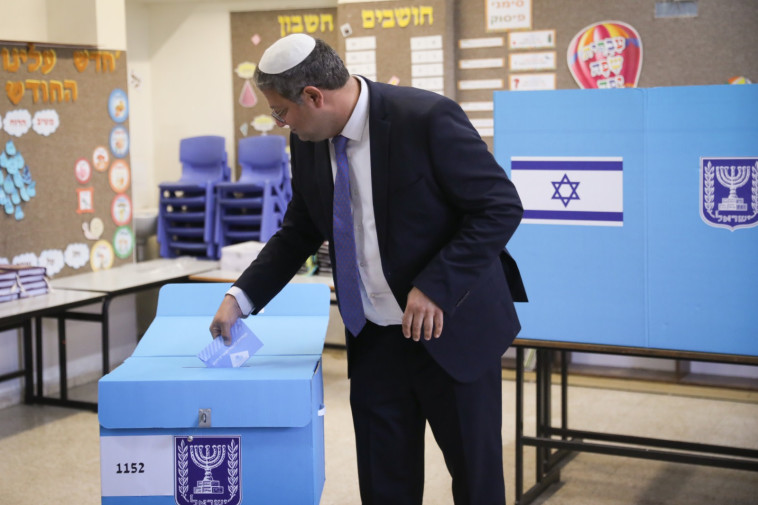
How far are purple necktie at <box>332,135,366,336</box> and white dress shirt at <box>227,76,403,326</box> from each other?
2 centimetres

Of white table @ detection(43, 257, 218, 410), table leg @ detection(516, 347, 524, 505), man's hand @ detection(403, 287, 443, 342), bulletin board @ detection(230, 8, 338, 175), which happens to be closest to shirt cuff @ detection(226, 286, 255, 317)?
man's hand @ detection(403, 287, 443, 342)

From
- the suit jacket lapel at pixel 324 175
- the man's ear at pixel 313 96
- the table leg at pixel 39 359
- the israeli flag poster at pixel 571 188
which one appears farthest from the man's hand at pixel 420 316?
the table leg at pixel 39 359

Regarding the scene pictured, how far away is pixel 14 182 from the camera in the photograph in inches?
181

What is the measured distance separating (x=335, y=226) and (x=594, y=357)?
3.78m

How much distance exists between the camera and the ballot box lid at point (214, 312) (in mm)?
2021

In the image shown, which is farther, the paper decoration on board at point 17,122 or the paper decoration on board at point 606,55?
the paper decoration on board at point 606,55

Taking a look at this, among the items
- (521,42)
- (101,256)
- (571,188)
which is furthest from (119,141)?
(571,188)

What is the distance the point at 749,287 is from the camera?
2.67 m

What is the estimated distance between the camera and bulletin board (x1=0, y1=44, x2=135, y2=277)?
15.1 feet

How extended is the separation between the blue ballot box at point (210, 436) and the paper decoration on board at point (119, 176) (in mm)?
3633

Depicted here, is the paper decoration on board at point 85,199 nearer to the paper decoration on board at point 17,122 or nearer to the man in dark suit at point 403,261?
the paper decoration on board at point 17,122

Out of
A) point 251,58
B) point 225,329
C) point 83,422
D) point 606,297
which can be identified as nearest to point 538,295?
point 606,297

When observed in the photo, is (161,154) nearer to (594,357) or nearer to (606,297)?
(594,357)

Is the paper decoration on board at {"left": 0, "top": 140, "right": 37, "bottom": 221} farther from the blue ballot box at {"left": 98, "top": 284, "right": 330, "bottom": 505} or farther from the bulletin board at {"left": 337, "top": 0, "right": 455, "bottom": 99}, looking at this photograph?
the blue ballot box at {"left": 98, "top": 284, "right": 330, "bottom": 505}
